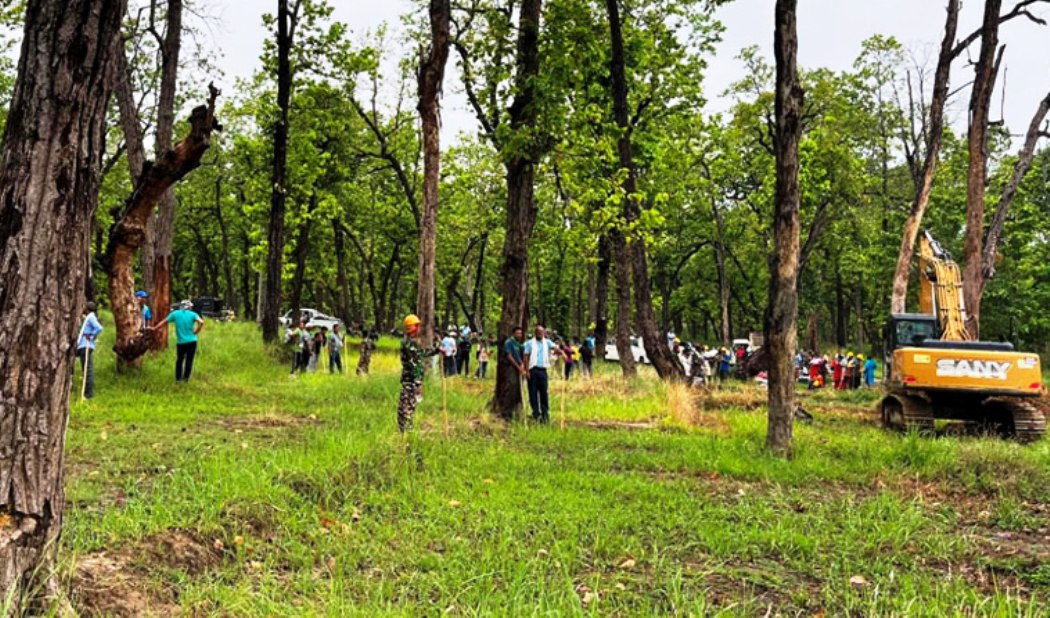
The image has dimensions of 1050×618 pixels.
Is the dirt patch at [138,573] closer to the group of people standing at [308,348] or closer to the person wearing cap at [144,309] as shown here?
the person wearing cap at [144,309]

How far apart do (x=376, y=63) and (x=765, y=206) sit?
1940 centimetres

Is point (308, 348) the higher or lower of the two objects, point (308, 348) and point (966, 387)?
the higher

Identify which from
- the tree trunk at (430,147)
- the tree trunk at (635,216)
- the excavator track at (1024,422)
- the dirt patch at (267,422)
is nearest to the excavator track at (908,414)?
the excavator track at (1024,422)

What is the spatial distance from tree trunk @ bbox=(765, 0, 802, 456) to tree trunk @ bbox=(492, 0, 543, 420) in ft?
13.3

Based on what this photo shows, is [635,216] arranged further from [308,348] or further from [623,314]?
[308,348]

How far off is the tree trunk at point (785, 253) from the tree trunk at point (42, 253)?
Answer: 8.44m

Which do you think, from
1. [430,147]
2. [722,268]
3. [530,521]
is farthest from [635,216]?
[722,268]

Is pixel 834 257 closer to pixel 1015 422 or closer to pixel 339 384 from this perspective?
pixel 1015 422

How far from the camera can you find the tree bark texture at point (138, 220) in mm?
11805

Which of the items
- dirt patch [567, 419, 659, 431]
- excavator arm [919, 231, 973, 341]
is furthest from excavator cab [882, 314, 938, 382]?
dirt patch [567, 419, 659, 431]

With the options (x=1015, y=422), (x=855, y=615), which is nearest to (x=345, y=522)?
(x=855, y=615)

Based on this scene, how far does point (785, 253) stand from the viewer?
33.4 ft

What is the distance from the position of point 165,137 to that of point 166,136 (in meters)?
0.04

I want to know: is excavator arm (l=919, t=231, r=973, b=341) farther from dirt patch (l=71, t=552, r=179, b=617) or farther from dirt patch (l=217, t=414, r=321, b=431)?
dirt patch (l=71, t=552, r=179, b=617)
